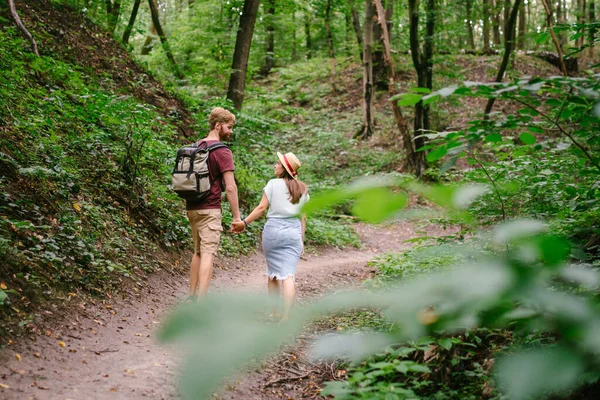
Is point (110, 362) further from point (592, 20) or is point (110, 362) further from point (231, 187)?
point (592, 20)

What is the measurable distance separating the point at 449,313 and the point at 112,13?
15245 mm

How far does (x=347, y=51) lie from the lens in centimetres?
3020

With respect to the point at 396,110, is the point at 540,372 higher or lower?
lower

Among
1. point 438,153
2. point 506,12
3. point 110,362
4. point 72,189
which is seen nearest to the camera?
point 438,153

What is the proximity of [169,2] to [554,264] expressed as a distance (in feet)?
113

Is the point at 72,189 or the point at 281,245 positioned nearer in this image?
the point at 281,245

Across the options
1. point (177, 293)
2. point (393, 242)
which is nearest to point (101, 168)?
point (177, 293)

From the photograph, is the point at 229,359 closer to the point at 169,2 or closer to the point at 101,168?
the point at 101,168

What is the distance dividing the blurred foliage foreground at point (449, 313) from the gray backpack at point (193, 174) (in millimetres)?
4546

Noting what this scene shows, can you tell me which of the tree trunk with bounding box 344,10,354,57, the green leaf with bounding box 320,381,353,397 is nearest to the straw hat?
the green leaf with bounding box 320,381,353,397

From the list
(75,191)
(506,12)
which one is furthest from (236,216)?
(506,12)

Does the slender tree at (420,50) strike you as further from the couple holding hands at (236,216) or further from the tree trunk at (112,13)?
the couple holding hands at (236,216)

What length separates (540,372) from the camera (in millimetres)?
684

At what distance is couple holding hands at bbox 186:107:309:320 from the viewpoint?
18.0ft
